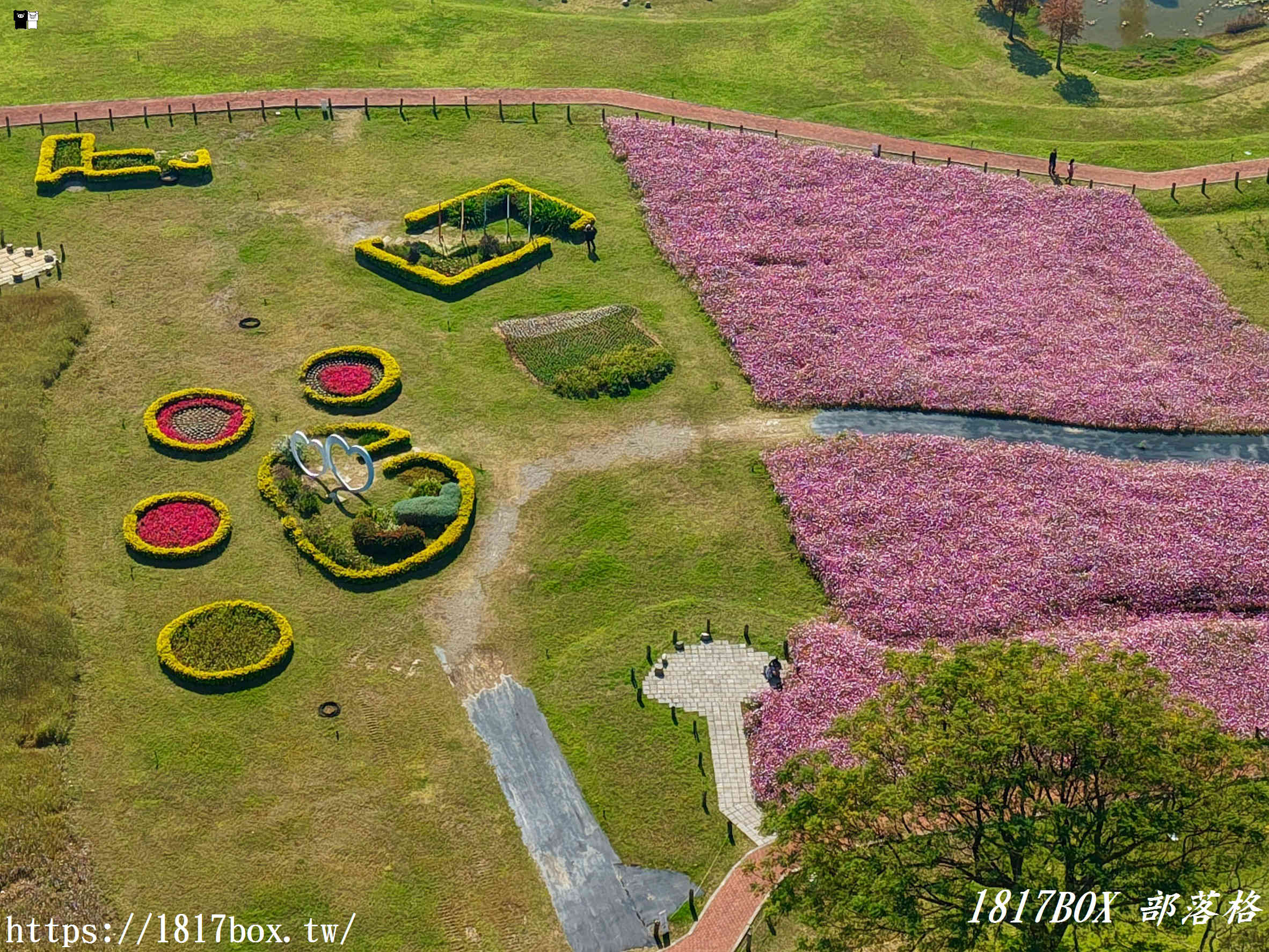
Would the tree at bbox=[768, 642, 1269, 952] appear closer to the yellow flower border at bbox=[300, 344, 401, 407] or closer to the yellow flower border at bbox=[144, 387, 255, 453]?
the yellow flower border at bbox=[300, 344, 401, 407]

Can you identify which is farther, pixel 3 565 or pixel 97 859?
pixel 3 565

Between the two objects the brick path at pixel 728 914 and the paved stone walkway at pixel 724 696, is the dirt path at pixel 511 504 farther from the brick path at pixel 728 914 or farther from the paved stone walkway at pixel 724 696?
the brick path at pixel 728 914

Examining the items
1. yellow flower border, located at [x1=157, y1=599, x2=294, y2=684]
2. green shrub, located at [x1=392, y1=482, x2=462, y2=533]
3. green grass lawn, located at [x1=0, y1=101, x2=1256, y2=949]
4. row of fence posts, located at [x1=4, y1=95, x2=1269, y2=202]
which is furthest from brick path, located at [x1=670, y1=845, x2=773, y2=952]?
row of fence posts, located at [x1=4, y1=95, x2=1269, y2=202]

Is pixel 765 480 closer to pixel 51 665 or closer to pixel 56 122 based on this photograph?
pixel 51 665

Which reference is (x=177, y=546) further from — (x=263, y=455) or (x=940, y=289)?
(x=940, y=289)

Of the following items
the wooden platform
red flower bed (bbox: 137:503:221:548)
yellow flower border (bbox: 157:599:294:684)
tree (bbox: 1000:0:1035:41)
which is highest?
tree (bbox: 1000:0:1035:41)

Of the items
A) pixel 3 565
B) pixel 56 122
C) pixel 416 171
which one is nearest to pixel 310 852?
pixel 3 565

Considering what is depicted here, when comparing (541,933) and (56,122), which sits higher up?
(56,122)
